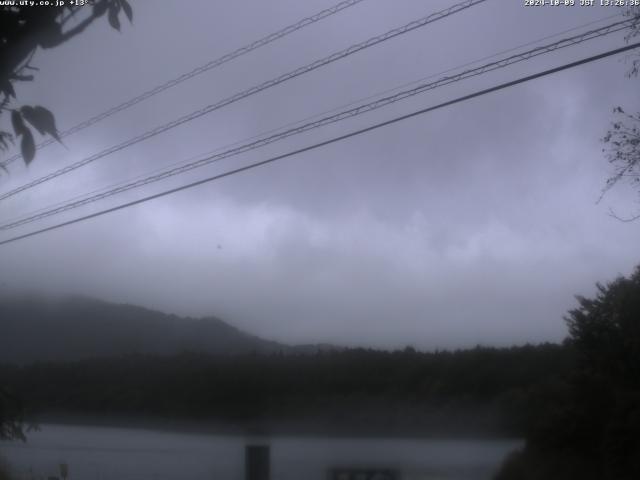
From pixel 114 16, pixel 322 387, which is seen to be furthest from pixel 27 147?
pixel 322 387

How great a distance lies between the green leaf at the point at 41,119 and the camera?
4137mm

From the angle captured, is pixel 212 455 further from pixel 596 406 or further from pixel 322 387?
pixel 596 406

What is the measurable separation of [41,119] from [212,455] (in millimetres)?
21425

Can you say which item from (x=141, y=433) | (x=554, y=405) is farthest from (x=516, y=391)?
(x=141, y=433)

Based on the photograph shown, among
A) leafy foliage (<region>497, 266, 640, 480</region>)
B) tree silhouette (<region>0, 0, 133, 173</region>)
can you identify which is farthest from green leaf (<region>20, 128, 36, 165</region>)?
leafy foliage (<region>497, 266, 640, 480</region>)

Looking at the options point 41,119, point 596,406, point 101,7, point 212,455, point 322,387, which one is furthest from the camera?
point 322,387

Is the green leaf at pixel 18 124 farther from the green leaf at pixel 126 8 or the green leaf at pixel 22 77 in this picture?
the green leaf at pixel 126 8

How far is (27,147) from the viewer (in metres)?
4.18

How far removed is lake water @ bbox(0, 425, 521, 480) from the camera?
66.5 ft

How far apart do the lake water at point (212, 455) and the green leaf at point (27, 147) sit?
42.9ft

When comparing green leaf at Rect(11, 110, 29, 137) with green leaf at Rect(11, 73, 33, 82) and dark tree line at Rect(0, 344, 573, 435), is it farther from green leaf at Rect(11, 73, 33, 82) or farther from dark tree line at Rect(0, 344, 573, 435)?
dark tree line at Rect(0, 344, 573, 435)

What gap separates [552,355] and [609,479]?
21.2 ft

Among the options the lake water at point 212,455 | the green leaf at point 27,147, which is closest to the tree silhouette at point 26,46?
the green leaf at point 27,147

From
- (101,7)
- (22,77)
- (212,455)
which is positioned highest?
(101,7)
